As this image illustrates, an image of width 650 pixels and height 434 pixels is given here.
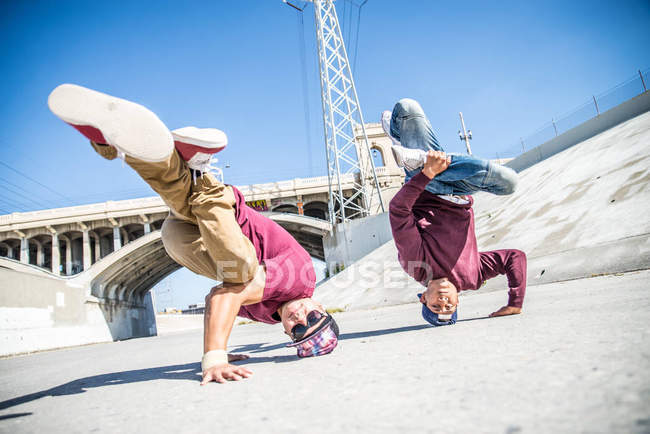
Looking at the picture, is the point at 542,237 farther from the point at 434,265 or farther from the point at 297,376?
the point at 297,376

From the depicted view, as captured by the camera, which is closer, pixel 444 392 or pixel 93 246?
pixel 444 392

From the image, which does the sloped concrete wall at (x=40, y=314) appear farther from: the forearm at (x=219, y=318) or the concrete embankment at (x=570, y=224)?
the forearm at (x=219, y=318)

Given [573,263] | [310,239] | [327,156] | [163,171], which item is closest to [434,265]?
[163,171]

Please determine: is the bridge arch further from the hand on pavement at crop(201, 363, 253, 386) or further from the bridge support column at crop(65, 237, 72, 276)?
the hand on pavement at crop(201, 363, 253, 386)

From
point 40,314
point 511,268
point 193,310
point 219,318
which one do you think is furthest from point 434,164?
point 193,310

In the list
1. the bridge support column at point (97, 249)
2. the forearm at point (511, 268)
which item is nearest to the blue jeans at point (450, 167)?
the forearm at point (511, 268)

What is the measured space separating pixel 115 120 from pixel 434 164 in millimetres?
1627

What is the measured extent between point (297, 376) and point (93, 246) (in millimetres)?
29093

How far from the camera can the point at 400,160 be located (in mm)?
2168

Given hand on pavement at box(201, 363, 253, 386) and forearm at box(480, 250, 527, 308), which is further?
forearm at box(480, 250, 527, 308)

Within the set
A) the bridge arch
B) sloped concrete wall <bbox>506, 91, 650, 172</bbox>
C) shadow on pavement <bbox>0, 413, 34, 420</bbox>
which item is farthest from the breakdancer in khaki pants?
the bridge arch

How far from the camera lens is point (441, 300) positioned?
2.31 meters

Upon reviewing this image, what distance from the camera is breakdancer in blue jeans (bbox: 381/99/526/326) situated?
217 centimetres

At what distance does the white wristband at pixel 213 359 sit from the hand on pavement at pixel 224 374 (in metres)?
0.03
